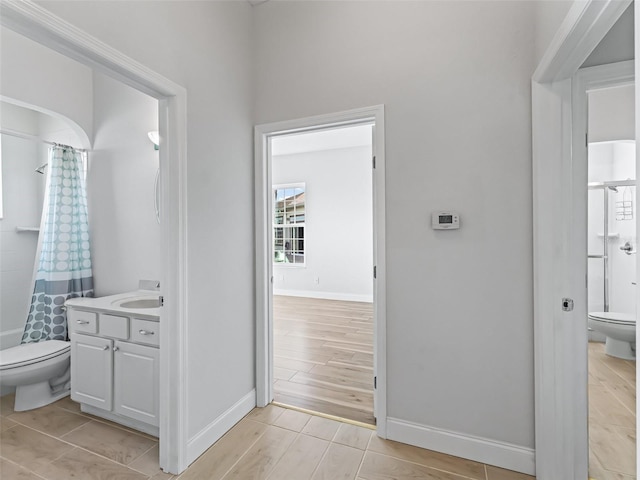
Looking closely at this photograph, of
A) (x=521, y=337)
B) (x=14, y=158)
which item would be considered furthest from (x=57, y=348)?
(x=521, y=337)

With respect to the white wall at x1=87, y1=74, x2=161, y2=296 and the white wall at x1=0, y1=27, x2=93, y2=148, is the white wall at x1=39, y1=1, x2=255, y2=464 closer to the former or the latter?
the white wall at x1=87, y1=74, x2=161, y2=296

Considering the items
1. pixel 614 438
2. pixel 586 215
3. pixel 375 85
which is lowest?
pixel 614 438

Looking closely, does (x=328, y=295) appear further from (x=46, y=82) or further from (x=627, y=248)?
(x=627, y=248)

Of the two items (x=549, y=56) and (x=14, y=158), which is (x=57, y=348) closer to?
(x=14, y=158)

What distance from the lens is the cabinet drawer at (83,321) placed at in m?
2.10

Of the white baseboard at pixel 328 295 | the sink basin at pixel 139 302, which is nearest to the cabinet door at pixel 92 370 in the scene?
the sink basin at pixel 139 302

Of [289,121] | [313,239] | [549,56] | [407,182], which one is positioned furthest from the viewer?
[313,239]

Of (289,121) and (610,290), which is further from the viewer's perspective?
(289,121)

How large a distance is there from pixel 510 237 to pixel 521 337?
554 mm

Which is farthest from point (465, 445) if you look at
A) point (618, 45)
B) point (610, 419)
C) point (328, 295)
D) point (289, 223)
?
point (289, 223)

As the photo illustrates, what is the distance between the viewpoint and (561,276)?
60.6 inches

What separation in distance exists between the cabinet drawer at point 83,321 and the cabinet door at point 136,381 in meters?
0.25

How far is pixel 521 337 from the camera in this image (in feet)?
5.52

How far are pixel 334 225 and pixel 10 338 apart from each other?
15.5 ft
